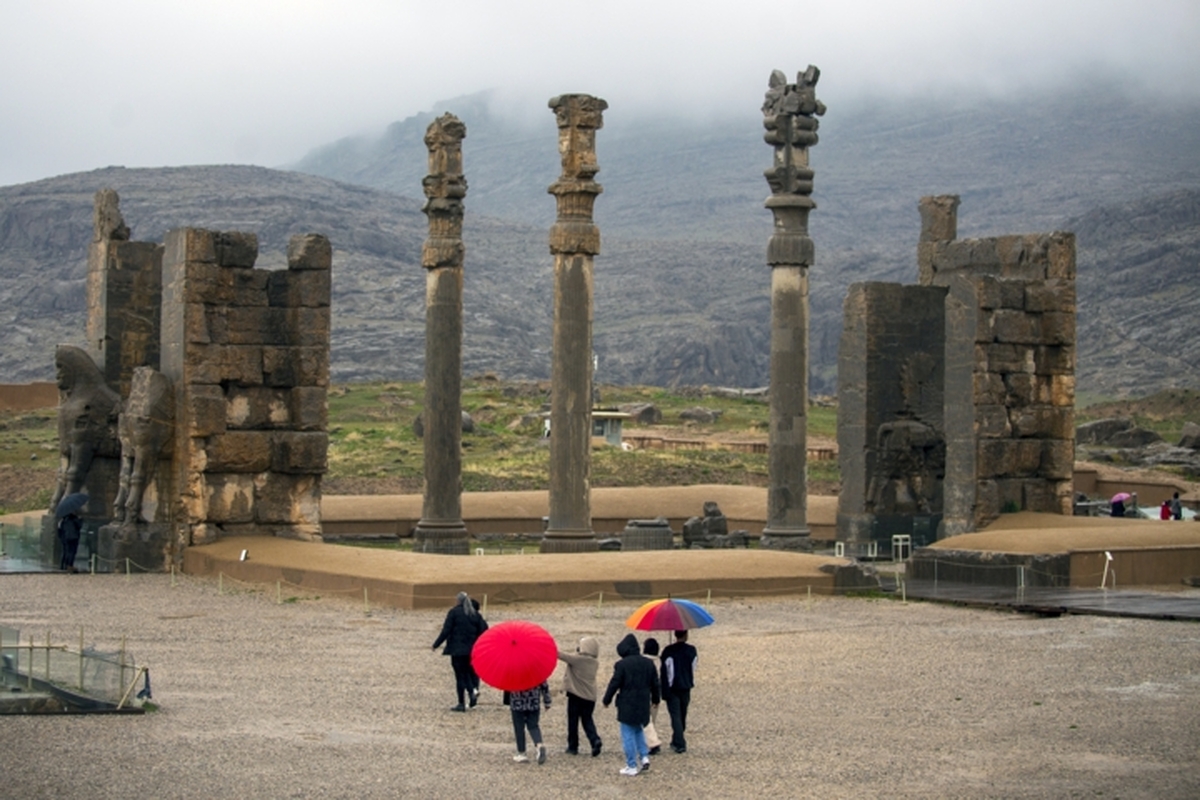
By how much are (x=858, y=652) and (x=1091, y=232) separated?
110 meters

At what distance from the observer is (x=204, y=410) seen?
25.0 metres

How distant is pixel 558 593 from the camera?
2125 centimetres

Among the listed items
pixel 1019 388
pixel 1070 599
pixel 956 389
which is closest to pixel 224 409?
pixel 956 389

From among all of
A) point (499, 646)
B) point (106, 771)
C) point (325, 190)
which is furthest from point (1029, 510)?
point (325, 190)

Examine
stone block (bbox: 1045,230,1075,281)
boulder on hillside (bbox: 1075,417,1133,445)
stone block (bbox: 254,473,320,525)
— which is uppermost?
stone block (bbox: 1045,230,1075,281)

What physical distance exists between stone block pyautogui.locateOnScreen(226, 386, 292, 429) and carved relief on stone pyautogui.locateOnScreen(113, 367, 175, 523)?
0.80 m

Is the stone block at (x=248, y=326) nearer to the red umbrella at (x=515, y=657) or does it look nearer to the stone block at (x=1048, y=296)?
the stone block at (x=1048, y=296)

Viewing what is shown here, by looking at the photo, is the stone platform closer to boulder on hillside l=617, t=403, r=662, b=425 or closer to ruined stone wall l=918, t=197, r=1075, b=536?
ruined stone wall l=918, t=197, r=1075, b=536

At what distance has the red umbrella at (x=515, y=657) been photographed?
12.5 metres

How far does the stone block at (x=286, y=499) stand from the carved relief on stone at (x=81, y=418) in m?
2.85

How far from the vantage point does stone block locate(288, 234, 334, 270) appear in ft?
83.6

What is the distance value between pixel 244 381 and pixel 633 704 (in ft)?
46.2

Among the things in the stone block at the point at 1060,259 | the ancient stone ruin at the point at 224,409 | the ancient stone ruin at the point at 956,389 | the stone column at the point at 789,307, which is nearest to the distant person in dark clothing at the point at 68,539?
the ancient stone ruin at the point at 224,409

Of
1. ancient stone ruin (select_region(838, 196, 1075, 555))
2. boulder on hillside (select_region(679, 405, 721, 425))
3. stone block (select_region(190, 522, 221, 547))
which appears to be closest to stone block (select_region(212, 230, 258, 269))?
stone block (select_region(190, 522, 221, 547))
